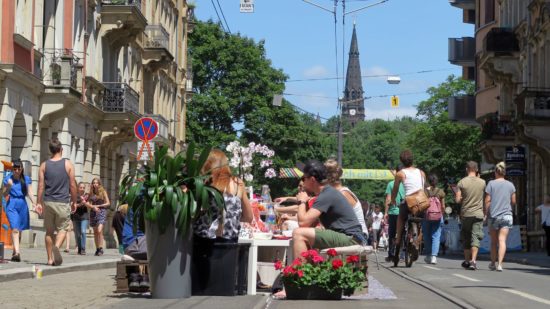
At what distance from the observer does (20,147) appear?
3244 centimetres

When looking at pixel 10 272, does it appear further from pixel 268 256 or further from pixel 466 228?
pixel 466 228

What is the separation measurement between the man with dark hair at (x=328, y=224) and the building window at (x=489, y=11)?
52.6 metres

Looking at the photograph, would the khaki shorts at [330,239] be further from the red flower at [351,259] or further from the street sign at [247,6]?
the street sign at [247,6]

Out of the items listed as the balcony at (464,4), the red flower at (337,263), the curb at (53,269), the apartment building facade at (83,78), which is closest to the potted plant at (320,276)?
the red flower at (337,263)

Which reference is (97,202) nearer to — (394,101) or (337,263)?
(337,263)

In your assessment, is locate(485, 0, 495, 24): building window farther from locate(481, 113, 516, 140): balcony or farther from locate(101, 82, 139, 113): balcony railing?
locate(101, 82, 139, 113): balcony railing

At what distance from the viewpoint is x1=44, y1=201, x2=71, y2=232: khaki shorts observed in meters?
18.9

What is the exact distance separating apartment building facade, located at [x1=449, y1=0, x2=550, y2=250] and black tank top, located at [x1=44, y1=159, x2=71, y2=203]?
1157 inches

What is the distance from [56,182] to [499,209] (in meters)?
7.74

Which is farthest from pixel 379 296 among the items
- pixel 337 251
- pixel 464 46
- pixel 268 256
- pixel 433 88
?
pixel 433 88

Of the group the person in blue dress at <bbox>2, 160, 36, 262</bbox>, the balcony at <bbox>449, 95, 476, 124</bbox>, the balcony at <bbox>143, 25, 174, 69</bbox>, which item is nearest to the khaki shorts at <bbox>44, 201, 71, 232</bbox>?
the person in blue dress at <bbox>2, 160, 36, 262</bbox>

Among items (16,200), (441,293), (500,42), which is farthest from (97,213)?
(500,42)

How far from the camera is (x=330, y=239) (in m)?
14.1

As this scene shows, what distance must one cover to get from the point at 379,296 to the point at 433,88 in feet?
329
